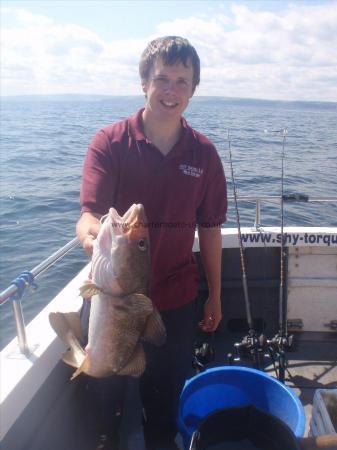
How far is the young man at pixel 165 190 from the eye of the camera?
103 inches

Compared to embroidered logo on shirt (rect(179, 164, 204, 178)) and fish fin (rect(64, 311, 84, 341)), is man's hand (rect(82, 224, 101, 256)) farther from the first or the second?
embroidered logo on shirt (rect(179, 164, 204, 178))

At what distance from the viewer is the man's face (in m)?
2.65

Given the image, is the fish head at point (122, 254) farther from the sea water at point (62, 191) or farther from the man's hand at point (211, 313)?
the sea water at point (62, 191)

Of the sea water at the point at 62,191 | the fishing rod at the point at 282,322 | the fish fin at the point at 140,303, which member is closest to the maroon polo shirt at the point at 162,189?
the fish fin at the point at 140,303

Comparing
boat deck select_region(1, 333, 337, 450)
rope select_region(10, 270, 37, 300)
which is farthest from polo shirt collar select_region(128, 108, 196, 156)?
boat deck select_region(1, 333, 337, 450)

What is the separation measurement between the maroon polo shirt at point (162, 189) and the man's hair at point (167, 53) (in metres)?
0.30

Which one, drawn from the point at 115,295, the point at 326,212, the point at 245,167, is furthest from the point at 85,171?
the point at 245,167

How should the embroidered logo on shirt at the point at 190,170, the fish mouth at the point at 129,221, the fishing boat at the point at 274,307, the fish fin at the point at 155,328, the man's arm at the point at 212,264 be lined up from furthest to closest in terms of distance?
the fishing boat at the point at 274,307
the man's arm at the point at 212,264
the embroidered logo on shirt at the point at 190,170
the fish fin at the point at 155,328
the fish mouth at the point at 129,221

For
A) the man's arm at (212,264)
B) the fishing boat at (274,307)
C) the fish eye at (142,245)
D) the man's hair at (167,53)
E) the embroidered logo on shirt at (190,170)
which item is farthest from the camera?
the fishing boat at (274,307)

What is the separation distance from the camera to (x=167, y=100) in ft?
8.73

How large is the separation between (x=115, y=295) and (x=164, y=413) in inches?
47.2

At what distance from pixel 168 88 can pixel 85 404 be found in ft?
7.86

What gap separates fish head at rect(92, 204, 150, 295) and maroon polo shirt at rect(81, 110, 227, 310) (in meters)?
0.32

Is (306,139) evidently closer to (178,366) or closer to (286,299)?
(286,299)
